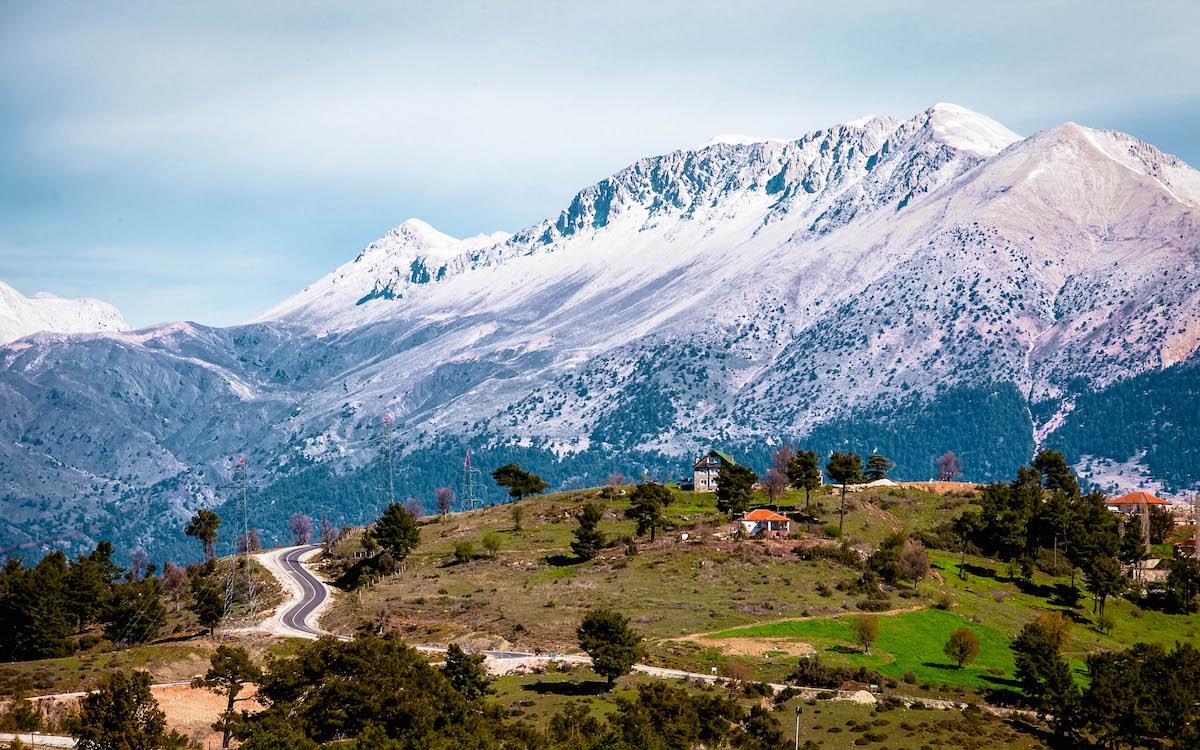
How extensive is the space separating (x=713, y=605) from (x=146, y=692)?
6712cm

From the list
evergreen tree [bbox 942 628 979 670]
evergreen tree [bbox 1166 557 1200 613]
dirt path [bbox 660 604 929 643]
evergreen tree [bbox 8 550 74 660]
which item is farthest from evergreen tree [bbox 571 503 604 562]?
evergreen tree [bbox 1166 557 1200 613]

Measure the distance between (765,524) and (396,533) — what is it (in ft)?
167

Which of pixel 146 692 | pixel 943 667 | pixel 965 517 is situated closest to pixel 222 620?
pixel 146 692

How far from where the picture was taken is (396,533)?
541 feet

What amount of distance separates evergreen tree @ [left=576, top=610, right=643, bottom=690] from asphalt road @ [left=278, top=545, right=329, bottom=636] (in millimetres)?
37551

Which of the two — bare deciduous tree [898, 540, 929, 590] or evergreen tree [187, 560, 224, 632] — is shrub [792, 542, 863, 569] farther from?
evergreen tree [187, 560, 224, 632]

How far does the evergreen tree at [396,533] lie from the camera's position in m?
165

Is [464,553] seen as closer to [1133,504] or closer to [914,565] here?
[914,565]

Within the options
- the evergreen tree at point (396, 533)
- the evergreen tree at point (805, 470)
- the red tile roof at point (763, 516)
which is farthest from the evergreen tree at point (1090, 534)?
the evergreen tree at point (396, 533)

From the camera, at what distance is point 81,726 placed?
256 ft

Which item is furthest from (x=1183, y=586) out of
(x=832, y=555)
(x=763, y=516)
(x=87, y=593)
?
(x=87, y=593)

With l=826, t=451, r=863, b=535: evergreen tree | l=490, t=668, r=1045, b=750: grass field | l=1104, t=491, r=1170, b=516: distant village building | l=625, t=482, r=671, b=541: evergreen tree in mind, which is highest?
l=826, t=451, r=863, b=535: evergreen tree

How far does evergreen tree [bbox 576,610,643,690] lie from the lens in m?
103

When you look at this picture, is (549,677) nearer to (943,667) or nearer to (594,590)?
(594,590)
